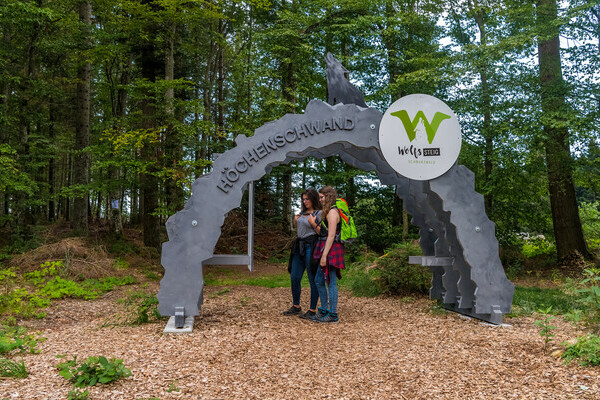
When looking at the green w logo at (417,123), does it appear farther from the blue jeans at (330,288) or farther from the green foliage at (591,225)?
the green foliage at (591,225)

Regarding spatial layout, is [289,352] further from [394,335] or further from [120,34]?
[120,34]

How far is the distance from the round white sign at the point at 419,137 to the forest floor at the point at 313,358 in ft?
6.77

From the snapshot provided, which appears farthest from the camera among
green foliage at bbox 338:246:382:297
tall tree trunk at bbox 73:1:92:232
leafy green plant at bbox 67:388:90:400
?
tall tree trunk at bbox 73:1:92:232

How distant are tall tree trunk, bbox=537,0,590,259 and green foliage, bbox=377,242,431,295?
14.7ft

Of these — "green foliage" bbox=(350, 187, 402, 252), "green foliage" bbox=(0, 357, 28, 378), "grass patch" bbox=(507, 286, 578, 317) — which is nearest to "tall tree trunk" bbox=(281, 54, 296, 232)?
"green foliage" bbox=(350, 187, 402, 252)

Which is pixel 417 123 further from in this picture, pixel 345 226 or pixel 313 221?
pixel 313 221

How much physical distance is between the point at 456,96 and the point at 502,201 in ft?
12.4

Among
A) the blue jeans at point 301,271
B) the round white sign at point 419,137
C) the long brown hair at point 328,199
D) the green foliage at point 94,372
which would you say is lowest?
the green foliage at point 94,372

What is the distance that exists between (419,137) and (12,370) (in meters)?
5.10

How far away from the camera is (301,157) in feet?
21.8

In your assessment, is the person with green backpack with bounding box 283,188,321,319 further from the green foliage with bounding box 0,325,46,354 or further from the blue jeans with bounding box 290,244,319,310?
the green foliage with bounding box 0,325,46,354

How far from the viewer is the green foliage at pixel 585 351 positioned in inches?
169

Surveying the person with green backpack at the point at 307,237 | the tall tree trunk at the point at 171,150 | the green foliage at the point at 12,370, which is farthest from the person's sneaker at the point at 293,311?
the tall tree trunk at the point at 171,150

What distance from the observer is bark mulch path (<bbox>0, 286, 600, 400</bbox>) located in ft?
12.6
